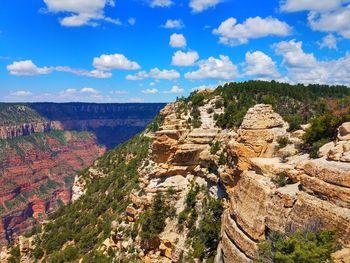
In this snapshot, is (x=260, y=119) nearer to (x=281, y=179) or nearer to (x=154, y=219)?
(x=281, y=179)

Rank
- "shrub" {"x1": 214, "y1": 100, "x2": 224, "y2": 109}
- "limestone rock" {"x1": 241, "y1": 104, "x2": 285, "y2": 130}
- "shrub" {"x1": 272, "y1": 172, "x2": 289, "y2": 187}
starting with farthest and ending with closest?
"shrub" {"x1": 214, "y1": 100, "x2": 224, "y2": 109}, "limestone rock" {"x1": 241, "y1": 104, "x2": 285, "y2": 130}, "shrub" {"x1": 272, "y1": 172, "x2": 289, "y2": 187}

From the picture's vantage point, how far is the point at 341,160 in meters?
24.6

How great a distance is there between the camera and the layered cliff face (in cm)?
2453

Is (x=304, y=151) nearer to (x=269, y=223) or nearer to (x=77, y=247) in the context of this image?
(x=269, y=223)

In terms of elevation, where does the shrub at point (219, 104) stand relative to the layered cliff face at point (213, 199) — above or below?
above

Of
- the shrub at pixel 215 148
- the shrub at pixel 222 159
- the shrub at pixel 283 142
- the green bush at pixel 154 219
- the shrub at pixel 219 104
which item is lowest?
the green bush at pixel 154 219

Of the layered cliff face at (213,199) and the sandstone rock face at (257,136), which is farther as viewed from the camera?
the sandstone rock face at (257,136)

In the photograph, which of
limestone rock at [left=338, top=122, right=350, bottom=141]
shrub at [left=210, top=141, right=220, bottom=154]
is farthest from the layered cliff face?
limestone rock at [left=338, top=122, right=350, bottom=141]

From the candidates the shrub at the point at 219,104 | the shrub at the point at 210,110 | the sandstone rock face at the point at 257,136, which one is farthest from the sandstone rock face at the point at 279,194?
the shrub at the point at 219,104

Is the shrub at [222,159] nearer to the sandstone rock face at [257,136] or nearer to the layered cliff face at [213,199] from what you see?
the layered cliff face at [213,199]

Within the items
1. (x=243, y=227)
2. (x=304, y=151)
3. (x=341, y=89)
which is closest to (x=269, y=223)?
(x=243, y=227)

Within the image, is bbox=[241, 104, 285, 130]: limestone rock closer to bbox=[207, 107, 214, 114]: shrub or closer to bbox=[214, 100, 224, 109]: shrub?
bbox=[207, 107, 214, 114]: shrub

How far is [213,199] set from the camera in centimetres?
4422

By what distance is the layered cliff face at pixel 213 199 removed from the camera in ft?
80.5
